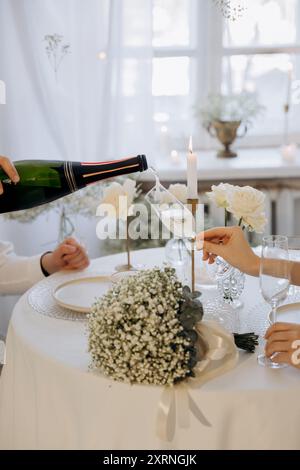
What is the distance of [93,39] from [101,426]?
177cm

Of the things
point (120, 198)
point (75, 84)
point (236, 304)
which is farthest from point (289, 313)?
point (75, 84)

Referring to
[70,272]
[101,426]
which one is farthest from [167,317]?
[70,272]

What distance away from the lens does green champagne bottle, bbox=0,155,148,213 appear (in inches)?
58.7

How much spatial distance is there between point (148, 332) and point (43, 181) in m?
0.58

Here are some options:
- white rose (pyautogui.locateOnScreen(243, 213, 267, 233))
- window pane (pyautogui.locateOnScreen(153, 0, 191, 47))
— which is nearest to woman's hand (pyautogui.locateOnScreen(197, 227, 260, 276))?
white rose (pyautogui.locateOnScreen(243, 213, 267, 233))

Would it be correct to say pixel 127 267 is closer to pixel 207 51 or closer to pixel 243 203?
pixel 243 203

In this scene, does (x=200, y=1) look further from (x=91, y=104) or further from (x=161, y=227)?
(x=161, y=227)

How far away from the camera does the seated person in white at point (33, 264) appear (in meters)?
1.78

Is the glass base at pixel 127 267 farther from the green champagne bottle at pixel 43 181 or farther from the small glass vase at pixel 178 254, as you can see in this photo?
the green champagne bottle at pixel 43 181

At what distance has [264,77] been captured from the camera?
118 inches

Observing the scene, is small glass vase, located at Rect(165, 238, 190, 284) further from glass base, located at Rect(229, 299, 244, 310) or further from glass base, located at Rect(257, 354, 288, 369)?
glass base, located at Rect(257, 354, 288, 369)

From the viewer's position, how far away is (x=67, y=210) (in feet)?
8.80

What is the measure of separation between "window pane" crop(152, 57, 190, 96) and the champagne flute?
1849 millimetres

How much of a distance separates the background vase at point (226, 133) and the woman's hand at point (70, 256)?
1240 millimetres
